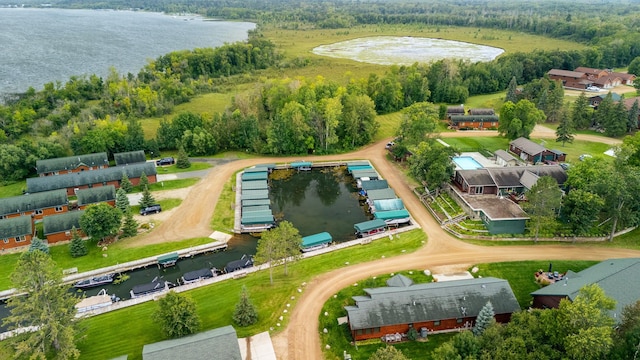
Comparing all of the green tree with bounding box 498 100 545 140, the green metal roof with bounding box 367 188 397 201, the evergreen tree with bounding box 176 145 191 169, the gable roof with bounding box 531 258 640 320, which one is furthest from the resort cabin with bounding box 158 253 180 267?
the green tree with bounding box 498 100 545 140

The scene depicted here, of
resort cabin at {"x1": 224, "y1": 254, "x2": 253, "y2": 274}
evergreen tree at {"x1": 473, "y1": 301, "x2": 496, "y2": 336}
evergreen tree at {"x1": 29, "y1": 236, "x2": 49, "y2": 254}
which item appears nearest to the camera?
evergreen tree at {"x1": 473, "y1": 301, "x2": 496, "y2": 336}

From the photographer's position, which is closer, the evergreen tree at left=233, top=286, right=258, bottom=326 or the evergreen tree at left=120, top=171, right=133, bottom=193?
the evergreen tree at left=233, top=286, right=258, bottom=326

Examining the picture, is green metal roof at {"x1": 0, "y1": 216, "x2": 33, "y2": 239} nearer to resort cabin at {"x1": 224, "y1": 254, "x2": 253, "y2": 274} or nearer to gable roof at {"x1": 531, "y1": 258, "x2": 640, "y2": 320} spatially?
resort cabin at {"x1": 224, "y1": 254, "x2": 253, "y2": 274}

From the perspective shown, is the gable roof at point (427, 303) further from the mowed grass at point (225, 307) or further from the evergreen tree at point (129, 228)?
the evergreen tree at point (129, 228)

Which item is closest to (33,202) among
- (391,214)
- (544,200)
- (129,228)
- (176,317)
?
(129,228)

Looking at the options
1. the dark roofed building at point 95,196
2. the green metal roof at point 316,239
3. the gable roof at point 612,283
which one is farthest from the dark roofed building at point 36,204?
the gable roof at point 612,283

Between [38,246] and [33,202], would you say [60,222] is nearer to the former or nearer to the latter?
[38,246]
